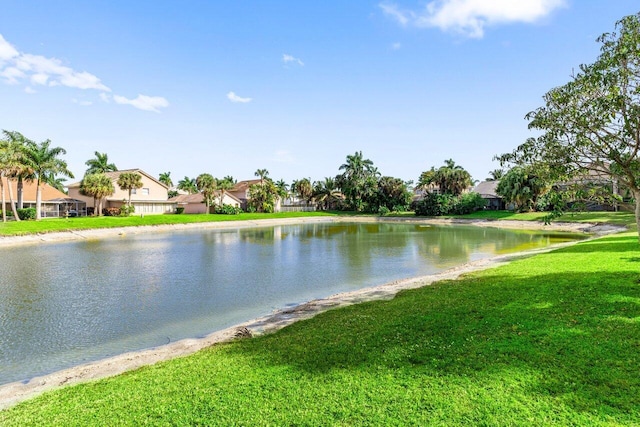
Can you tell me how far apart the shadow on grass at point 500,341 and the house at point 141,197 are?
6356 cm

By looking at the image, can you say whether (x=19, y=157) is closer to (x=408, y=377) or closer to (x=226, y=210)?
(x=226, y=210)

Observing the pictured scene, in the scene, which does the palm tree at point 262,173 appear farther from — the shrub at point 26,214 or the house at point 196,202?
the shrub at point 26,214

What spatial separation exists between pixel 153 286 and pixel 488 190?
74.1m

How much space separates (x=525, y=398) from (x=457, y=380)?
91 centimetres

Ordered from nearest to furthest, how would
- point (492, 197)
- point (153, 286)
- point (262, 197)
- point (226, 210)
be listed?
point (153, 286) → point (226, 210) → point (492, 197) → point (262, 197)

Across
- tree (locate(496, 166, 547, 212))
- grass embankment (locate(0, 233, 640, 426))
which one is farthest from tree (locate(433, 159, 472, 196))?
grass embankment (locate(0, 233, 640, 426))

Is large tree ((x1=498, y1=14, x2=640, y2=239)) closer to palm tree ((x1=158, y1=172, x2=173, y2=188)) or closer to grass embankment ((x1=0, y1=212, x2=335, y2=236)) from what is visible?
grass embankment ((x1=0, y1=212, x2=335, y2=236))

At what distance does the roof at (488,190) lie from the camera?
74125 mm

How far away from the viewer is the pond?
11.0m

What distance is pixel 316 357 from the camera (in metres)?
6.85

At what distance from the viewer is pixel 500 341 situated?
679 centimetres

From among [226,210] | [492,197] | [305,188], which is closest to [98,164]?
[226,210]

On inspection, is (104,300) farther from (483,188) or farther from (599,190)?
(483,188)

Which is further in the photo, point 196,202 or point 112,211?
point 196,202
